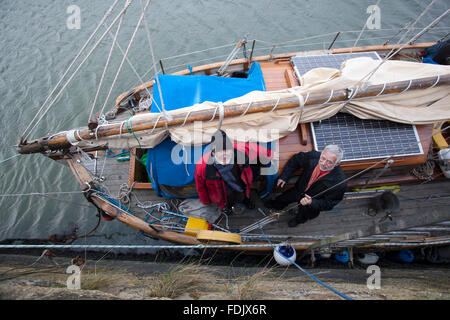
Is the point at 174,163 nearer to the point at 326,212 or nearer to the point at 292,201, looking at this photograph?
the point at 292,201

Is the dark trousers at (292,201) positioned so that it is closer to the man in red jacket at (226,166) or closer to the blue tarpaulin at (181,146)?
the blue tarpaulin at (181,146)

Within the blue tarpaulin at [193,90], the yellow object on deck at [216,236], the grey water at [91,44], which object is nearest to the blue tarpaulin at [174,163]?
the blue tarpaulin at [193,90]

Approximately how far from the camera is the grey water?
589cm

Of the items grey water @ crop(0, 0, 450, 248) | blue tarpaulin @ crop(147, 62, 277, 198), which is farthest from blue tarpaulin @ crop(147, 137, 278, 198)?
grey water @ crop(0, 0, 450, 248)

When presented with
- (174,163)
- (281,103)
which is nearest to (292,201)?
(281,103)

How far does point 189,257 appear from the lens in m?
4.94

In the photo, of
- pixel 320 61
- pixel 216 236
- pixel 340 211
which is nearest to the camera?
pixel 216 236

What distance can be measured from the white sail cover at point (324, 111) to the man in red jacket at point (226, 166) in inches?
8.2

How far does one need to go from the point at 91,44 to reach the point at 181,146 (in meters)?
8.20

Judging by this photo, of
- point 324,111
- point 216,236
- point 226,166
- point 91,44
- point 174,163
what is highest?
point 91,44

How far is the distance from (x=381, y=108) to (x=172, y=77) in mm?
3251

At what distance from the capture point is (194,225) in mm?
3641
